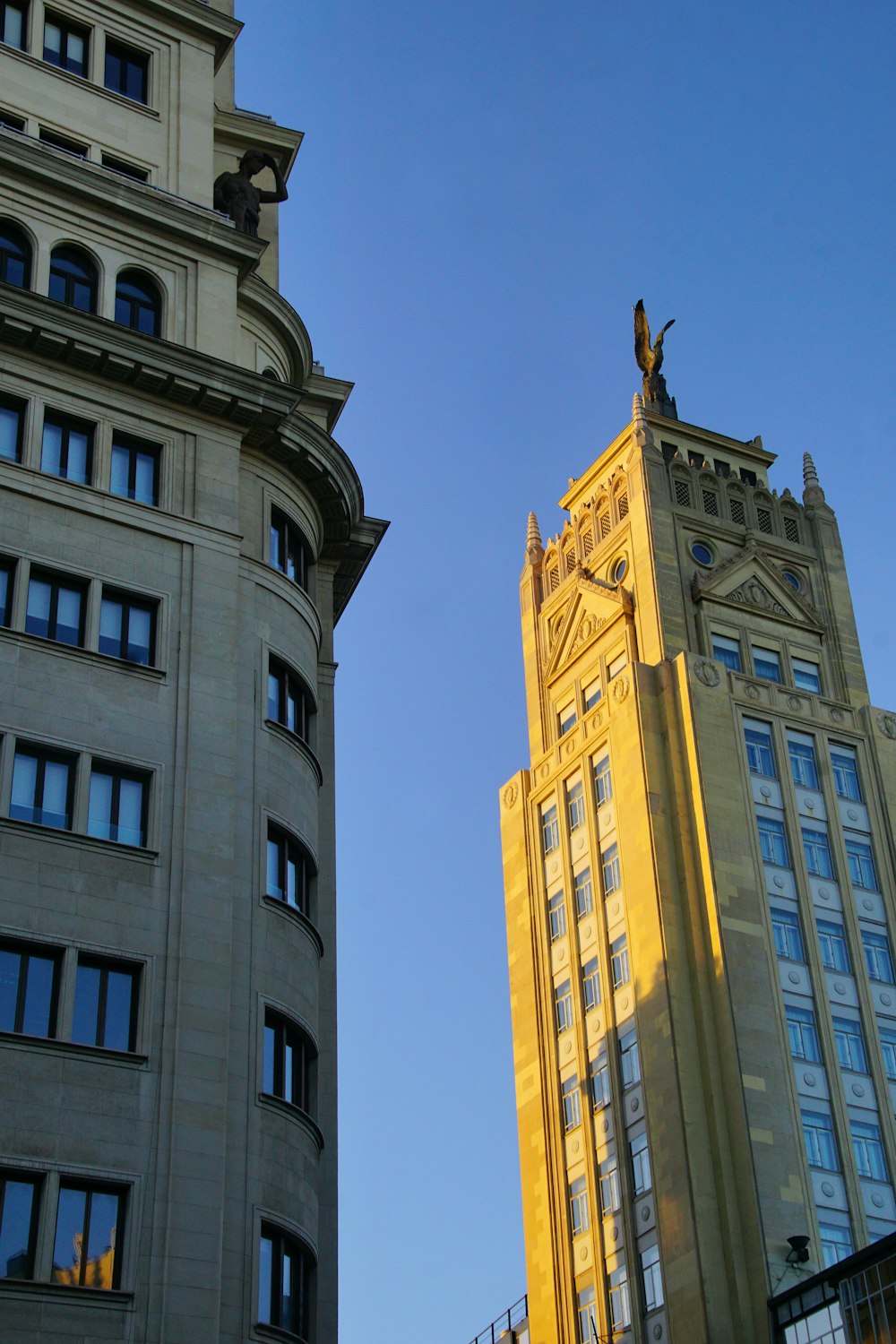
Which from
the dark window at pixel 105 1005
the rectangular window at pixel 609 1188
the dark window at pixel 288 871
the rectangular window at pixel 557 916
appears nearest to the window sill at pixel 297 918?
the dark window at pixel 288 871

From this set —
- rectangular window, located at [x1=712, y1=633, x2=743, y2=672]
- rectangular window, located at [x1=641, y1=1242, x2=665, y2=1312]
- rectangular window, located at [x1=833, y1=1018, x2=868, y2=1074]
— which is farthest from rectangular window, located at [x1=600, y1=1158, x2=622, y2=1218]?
rectangular window, located at [x1=712, y1=633, x2=743, y2=672]

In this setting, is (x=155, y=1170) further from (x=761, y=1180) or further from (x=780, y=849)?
(x=780, y=849)

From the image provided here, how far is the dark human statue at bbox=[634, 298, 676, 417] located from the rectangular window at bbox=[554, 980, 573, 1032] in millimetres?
32888

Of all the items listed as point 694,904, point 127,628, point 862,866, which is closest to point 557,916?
point 694,904

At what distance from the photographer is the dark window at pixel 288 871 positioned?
4419 centimetres

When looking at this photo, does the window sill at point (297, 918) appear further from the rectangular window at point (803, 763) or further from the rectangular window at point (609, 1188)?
the rectangular window at point (803, 763)

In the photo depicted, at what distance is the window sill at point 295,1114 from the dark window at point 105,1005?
11.7 feet

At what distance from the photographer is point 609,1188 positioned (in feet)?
242

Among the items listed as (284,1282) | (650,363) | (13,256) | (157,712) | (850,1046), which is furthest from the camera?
(650,363)

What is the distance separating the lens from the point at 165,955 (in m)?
39.7

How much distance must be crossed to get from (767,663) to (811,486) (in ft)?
49.6

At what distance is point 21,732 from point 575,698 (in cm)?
5082

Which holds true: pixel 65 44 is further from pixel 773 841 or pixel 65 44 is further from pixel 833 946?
pixel 833 946

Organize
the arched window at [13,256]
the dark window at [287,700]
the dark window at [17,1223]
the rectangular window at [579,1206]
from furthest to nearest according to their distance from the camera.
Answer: the rectangular window at [579,1206] → the arched window at [13,256] → the dark window at [287,700] → the dark window at [17,1223]
